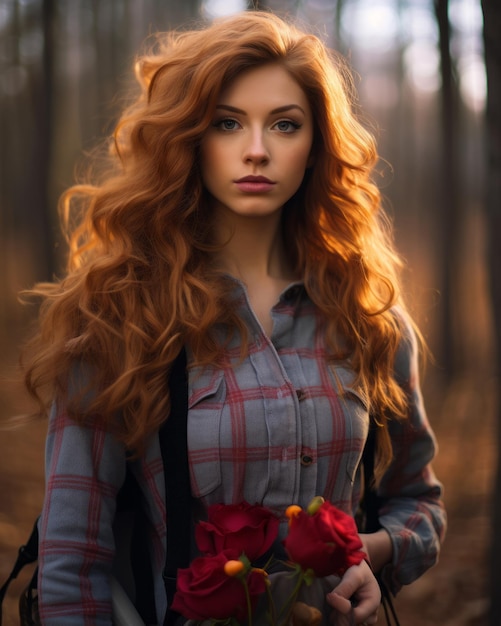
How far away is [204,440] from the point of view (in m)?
1.67

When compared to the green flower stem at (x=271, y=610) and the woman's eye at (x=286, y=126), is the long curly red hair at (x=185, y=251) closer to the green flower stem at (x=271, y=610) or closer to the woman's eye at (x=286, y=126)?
the woman's eye at (x=286, y=126)

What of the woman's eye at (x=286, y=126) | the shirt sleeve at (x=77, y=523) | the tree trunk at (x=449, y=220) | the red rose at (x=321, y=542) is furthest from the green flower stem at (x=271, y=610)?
the tree trunk at (x=449, y=220)

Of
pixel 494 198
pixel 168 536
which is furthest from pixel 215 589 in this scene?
pixel 494 198

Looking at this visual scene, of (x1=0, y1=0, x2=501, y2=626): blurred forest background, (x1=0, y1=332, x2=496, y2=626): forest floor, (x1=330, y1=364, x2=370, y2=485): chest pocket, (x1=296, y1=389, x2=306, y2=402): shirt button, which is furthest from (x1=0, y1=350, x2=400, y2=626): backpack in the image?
(x1=0, y1=0, x2=501, y2=626): blurred forest background

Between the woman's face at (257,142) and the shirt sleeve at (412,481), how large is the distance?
0.70 meters

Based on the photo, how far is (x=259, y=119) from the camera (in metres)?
1.78

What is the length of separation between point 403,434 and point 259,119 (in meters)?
1.07

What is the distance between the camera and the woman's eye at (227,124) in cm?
181

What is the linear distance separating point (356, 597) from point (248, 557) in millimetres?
453

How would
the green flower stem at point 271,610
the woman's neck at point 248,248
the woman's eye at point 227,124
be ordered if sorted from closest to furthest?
the green flower stem at point 271,610, the woman's eye at point 227,124, the woman's neck at point 248,248

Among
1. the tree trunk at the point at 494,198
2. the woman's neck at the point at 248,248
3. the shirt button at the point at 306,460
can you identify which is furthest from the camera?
the tree trunk at the point at 494,198

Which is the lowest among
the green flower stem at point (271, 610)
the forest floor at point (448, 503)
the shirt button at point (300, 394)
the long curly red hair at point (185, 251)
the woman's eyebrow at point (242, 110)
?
the forest floor at point (448, 503)

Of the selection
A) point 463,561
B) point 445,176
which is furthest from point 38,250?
point 463,561

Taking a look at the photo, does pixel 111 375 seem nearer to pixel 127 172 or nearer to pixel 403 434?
pixel 127 172
